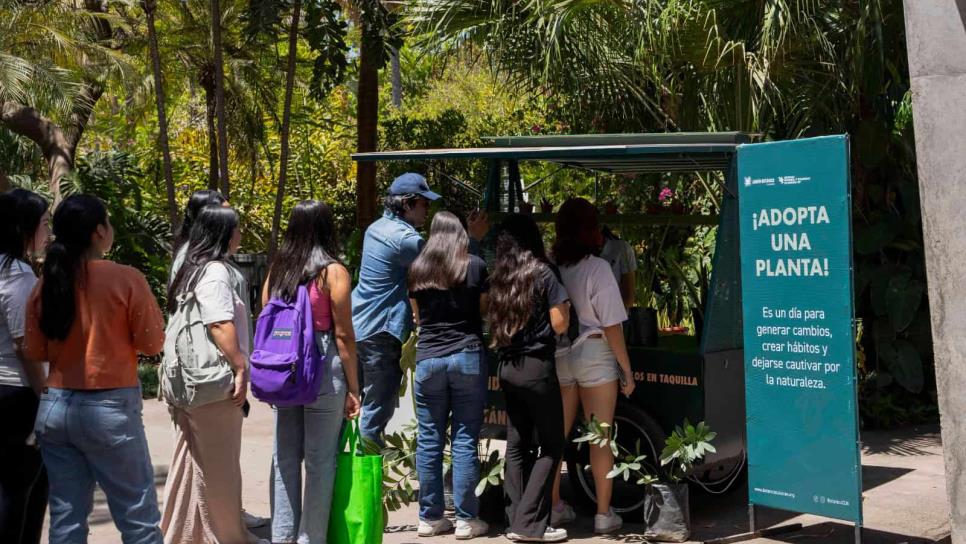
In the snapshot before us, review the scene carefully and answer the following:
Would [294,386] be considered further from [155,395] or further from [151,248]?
[151,248]

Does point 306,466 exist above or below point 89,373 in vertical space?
below

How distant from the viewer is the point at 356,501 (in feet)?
18.1

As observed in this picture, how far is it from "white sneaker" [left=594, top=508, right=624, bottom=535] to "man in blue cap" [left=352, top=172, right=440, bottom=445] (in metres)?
1.39

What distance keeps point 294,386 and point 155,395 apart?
278 inches

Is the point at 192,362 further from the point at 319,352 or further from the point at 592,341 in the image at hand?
the point at 592,341

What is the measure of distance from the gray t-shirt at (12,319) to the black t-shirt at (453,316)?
2012 mm

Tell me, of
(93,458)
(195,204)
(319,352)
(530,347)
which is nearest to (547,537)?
(530,347)

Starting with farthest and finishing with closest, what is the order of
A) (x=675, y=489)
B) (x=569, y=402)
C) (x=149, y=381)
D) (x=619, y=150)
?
(x=149, y=381) < (x=569, y=402) < (x=675, y=489) < (x=619, y=150)

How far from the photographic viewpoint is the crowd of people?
4.51 m

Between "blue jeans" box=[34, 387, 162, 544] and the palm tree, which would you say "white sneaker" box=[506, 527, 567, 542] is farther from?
the palm tree

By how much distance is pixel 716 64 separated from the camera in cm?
874

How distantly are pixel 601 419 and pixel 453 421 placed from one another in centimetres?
80

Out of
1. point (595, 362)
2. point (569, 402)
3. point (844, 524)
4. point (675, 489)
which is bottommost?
point (844, 524)

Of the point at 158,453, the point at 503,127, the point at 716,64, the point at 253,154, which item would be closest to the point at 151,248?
the point at 253,154
